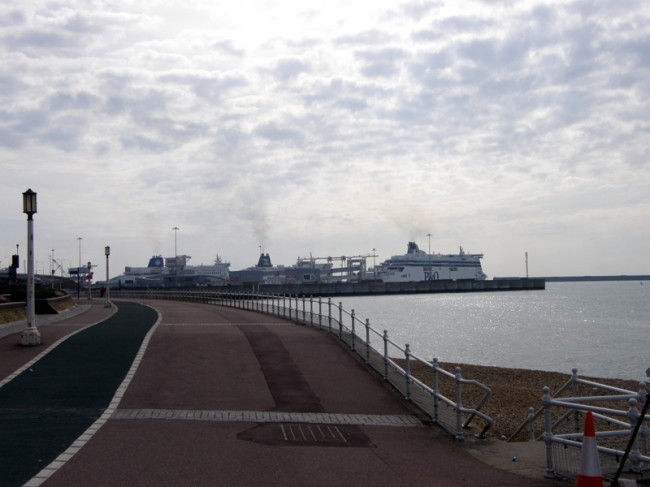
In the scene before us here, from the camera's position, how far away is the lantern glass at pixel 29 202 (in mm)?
19578

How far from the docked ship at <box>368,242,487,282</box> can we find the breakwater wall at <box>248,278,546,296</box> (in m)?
5.02

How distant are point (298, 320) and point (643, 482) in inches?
829

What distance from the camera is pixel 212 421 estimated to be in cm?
1146

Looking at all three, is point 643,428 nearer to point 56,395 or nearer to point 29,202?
point 56,395

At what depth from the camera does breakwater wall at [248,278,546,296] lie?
14412 centimetres

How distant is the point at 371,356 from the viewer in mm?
18500

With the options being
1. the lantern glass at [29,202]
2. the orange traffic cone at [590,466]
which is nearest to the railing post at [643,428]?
the orange traffic cone at [590,466]

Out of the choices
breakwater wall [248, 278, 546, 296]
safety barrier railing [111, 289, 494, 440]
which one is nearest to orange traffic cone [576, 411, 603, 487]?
safety barrier railing [111, 289, 494, 440]

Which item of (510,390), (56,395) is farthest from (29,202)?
(510,390)

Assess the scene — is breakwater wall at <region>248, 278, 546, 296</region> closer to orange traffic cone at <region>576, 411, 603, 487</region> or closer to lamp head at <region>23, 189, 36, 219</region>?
lamp head at <region>23, 189, 36, 219</region>

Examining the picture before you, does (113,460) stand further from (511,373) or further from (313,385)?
(511,373)

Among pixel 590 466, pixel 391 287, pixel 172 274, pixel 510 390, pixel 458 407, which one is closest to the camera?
pixel 590 466

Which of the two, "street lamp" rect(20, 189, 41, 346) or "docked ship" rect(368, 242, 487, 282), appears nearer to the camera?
"street lamp" rect(20, 189, 41, 346)

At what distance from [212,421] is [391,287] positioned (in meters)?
144
